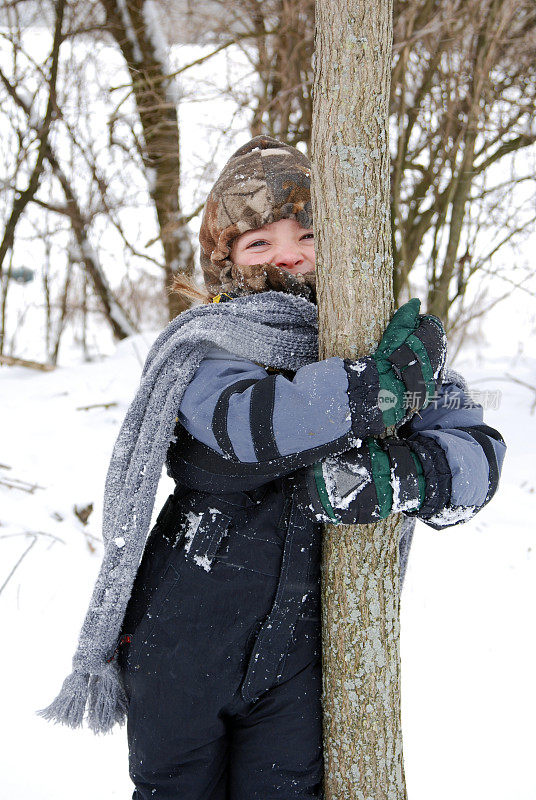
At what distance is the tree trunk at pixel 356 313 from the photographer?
45.6 inches

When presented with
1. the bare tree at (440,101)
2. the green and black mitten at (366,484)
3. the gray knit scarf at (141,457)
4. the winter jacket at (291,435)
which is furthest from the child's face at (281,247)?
the bare tree at (440,101)

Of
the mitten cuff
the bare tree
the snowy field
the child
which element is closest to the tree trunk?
the child

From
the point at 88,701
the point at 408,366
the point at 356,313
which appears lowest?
the point at 88,701

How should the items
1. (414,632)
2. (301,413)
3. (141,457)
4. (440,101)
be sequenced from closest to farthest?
1. (301,413)
2. (141,457)
3. (414,632)
4. (440,101)

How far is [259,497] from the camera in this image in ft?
4.21

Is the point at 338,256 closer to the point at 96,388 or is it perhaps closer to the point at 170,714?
the point at 170,714

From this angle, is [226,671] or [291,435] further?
[226,671]

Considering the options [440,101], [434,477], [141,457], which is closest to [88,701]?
[141,457]

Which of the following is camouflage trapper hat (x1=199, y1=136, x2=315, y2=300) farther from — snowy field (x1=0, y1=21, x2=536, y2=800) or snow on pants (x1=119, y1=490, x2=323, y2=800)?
snowy field (x1=0, y1=21, x2=536, y2=800)

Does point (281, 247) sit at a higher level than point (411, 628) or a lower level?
higher

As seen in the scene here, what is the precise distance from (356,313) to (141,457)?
60 cm

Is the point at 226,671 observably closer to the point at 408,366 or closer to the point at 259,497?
the point at 259,497

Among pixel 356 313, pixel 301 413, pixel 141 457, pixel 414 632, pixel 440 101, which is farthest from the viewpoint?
pixel 440 101

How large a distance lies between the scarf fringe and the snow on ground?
0.88 metres
